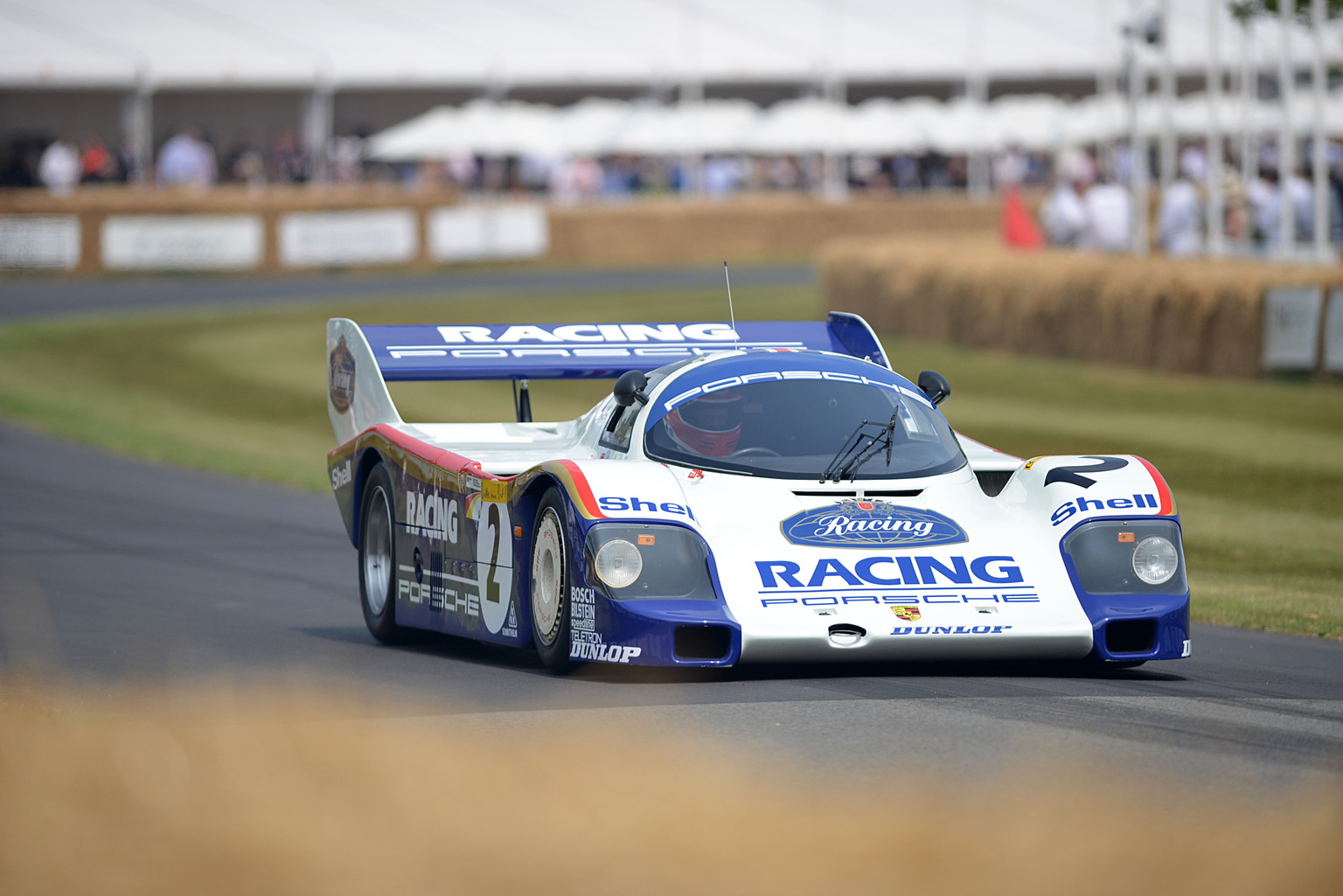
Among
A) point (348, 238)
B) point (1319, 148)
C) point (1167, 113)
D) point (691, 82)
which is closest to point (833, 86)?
point (691, 82)

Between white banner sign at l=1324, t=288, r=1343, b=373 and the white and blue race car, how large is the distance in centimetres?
1200

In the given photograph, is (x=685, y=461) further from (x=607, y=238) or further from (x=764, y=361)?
(x=607, y=238)

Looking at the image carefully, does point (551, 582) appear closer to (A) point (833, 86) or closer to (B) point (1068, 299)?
(B) point (1068, 299)

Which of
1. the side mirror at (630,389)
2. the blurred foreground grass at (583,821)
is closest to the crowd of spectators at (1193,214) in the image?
the side mirror at (630,389)

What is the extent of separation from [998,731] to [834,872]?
201 centimetres

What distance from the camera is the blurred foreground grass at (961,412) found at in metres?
12.9

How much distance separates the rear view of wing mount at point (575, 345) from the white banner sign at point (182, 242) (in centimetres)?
2852

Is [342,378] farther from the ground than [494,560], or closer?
farther from the ground

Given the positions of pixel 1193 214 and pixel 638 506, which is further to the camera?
pixel 1193 214

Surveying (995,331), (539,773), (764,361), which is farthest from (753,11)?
(539,773)

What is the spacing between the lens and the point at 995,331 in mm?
26500

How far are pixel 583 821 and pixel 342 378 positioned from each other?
6273 millimetres

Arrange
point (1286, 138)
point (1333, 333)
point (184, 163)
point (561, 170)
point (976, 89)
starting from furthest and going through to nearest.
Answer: point (976, 89) < point (561, 170) < point (184, 163) < point (1286, 138) < point (1333, 333)

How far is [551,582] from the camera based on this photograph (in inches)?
315
